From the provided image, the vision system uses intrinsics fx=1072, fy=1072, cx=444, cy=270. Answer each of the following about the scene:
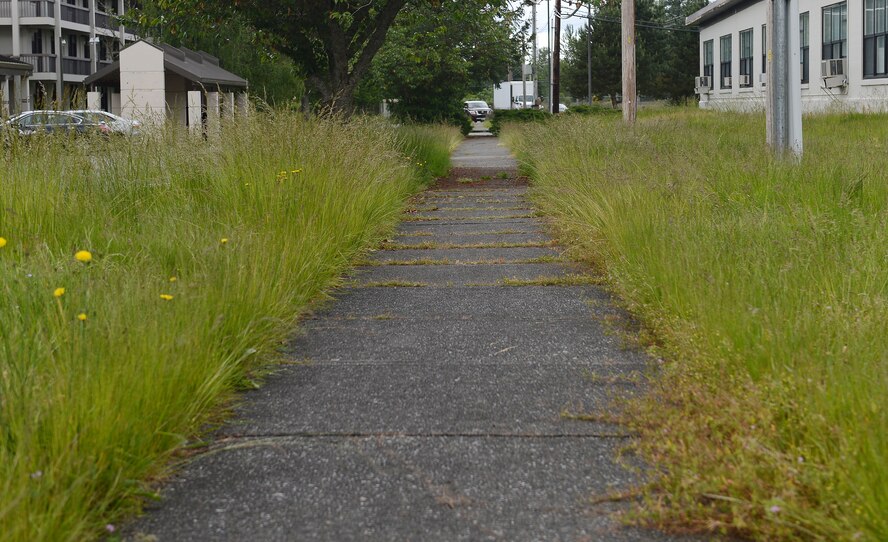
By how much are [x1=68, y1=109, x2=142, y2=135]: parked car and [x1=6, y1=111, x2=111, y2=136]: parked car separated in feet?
0.17

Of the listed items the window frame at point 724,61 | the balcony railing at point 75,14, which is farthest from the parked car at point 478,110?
the window frame at point 724,61

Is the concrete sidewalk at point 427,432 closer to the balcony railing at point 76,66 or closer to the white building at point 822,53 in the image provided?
the white building at point 822,53

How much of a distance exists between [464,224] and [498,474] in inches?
339

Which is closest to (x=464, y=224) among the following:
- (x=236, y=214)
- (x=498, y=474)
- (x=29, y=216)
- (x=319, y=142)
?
(x=319, y=142)

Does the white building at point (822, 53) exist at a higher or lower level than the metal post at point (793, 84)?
higher

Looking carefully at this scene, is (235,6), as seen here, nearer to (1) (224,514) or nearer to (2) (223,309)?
(2) (223,309)

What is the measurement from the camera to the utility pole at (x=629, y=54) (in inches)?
854

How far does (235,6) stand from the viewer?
17.8 m

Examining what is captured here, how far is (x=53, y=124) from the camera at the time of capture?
28.9ft

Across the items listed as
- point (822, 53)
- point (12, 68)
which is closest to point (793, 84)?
point (822, 53)

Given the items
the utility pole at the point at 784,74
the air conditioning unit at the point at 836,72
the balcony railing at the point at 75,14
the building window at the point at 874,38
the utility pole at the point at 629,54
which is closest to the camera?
the utility pole at the point at 784,74

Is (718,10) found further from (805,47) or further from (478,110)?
(478,110)

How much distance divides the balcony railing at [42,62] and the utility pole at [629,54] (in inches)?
1487

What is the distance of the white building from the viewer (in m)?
26.9
